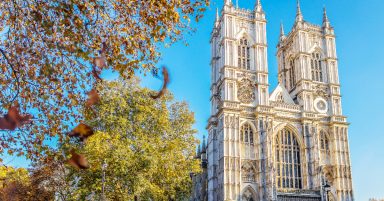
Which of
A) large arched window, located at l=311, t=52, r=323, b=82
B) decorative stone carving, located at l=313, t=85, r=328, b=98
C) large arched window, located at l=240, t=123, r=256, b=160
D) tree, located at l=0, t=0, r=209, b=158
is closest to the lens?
tree, located at l=0, t=0, r=209, b=158

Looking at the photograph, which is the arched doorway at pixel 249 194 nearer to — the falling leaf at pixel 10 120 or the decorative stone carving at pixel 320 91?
the decorative stone carving at pixel 320 91

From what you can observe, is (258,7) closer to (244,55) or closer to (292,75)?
(244,55)

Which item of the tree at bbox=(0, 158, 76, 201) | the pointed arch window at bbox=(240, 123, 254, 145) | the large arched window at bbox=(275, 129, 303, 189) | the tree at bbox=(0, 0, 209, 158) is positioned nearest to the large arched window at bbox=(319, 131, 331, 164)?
the large arched window at bbox=(275, 129, 303, 189)

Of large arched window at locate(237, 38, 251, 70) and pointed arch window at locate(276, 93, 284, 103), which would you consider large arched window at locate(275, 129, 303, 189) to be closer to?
pointed arch window at locate(276, 93, 284, 103)

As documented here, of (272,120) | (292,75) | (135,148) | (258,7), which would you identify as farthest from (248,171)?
(135,148)

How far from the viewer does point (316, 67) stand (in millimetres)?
48062

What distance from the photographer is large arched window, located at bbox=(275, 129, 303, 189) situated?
4216 centimetres

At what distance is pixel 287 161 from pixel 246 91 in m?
7.98

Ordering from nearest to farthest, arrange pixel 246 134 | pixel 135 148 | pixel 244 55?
1. pixel 135 148
2. pixel 246 134
3. pixel 244 55

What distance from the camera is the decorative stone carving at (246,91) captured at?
4381 centimetres

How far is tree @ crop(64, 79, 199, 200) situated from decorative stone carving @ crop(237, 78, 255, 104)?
17.1 m

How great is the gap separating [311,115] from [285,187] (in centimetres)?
783

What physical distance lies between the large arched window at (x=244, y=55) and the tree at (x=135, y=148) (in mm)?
19541

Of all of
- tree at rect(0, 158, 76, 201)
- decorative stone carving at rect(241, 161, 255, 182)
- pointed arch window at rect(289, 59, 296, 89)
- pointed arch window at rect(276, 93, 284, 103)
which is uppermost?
pointed arch window at rect(289, 59, 296, 89)
